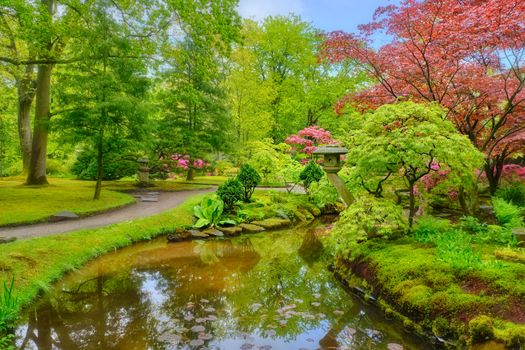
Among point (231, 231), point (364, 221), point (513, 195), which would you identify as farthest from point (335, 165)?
point (513, 195)

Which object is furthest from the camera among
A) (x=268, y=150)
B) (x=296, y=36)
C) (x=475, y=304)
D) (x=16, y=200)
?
(x=296, y=36)

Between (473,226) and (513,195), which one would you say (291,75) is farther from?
(473,226)

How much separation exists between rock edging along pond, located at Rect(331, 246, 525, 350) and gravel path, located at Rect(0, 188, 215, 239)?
286 inches

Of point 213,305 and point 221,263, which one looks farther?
point 221,263

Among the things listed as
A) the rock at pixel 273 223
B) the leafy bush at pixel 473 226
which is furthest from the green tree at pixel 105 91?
the leafy bush at pixel 473 226

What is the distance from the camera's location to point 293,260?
8.55m

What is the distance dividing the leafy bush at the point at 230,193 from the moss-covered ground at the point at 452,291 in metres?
6.22

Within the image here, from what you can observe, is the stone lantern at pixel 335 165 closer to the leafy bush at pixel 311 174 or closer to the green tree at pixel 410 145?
the green tree at pixel 410 145

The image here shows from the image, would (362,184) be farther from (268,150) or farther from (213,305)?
(268,150)

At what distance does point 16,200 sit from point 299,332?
36.7 ft

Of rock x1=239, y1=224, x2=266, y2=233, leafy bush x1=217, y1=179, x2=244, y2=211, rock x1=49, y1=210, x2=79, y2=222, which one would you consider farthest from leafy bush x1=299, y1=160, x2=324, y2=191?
rock x1=49, y1=210, x2=79, y2=222

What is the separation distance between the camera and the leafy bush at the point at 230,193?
A: 12.1m

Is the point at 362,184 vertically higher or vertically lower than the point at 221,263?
higher

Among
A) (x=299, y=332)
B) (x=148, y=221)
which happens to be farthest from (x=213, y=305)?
(x=148, y=221)
